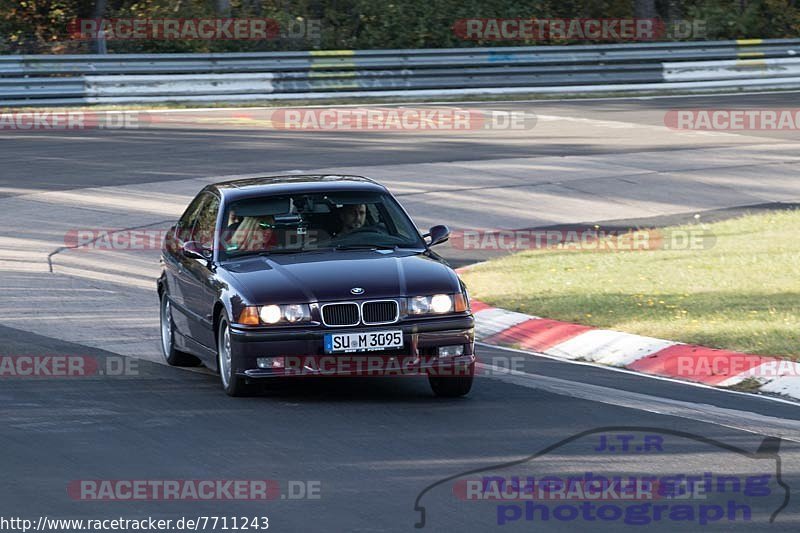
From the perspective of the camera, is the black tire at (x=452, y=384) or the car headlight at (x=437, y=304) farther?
the black tire at (x=452, y=384)

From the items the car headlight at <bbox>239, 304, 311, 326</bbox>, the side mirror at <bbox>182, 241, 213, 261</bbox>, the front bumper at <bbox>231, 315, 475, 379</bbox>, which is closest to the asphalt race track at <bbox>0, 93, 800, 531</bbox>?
the front bumper at <bbox>231, 315, 475, 379</bbox>

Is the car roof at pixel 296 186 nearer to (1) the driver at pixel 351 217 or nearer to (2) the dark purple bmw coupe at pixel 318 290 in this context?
(2) the dark purple bmw coupe at pixel 318 290

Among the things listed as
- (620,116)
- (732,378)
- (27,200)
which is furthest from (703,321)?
(620,116)

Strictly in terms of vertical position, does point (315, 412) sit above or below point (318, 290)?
below

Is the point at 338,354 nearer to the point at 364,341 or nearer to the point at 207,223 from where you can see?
the point at 364,341

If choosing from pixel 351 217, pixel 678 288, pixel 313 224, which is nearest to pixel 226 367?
pixel 313 224

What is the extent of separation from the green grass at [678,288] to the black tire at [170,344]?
142 inches

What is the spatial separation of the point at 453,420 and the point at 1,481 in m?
→ 2.84

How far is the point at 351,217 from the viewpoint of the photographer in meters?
10.1

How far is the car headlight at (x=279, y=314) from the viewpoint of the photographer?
891 centimetres

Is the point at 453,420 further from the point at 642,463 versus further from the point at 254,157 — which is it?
the point at 254,157

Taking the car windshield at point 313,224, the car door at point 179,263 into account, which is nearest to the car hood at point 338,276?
the car windshield at point 313,224

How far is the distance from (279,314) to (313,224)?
1243 millimetres

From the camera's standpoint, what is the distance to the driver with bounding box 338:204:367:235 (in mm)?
10055
